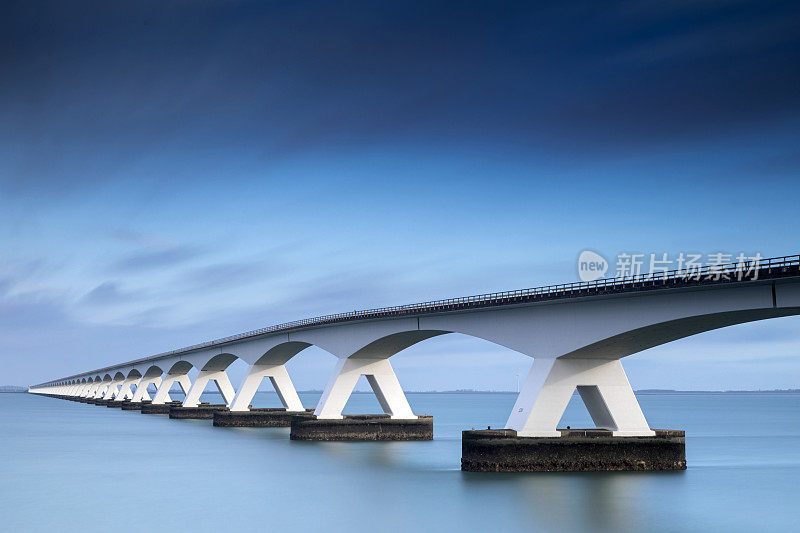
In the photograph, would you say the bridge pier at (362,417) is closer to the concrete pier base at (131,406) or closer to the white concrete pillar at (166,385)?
the white concrete pillar at (166,385)

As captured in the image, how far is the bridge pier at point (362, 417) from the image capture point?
57938 mm

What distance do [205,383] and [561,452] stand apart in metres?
71.3

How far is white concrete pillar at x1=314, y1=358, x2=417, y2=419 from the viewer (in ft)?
193

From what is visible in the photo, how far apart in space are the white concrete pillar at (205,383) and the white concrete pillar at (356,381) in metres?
42.9

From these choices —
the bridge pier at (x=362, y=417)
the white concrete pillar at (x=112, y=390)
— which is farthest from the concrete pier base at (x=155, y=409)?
the bridge pier at (x=362, y=417)

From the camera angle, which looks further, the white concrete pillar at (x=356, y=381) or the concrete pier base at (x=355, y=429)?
the white concrete pillar at (x=356, y=381)

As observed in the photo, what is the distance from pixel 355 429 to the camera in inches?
2274

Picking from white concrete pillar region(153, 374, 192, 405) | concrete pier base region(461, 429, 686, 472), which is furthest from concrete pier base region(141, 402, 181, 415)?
concrete pier base region(461, 429, 686, 472)

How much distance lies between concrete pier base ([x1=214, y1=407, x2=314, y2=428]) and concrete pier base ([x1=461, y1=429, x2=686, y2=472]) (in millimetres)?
41856

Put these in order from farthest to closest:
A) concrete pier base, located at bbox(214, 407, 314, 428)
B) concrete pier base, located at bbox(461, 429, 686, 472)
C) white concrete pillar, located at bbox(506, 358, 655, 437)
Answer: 1. concrete pier base, located at bbox(214, 407, 314, 428)
2. white concrete pillar, located at bbox(506, 358, 655, 437)
3. concrete pier base, located at bbox(461, 429, 686, 472)

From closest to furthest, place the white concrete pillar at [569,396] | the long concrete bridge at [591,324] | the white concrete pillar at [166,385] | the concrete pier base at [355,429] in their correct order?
the long concrete bridge at [591,324] → the white concrete pillar at [569,396] → the concrete pier base at [355,429] → the white concrete pillar at [166,385]

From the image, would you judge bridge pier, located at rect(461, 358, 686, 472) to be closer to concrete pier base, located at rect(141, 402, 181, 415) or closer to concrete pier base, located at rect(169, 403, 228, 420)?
concrete pier base, located at rect(169, 403, 228, 420)

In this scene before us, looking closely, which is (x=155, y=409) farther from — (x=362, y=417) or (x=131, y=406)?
(x=362, y=417)

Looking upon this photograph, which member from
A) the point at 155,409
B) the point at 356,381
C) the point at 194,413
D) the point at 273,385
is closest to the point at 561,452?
the point at 356,381
